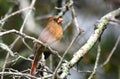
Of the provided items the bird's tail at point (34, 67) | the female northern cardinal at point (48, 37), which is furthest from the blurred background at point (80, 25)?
A: the bird's tail at point (34, 67)

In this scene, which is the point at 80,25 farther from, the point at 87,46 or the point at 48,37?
the point at 87,46

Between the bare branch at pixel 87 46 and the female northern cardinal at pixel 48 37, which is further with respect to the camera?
the female northern cardinal at pixel 48 37

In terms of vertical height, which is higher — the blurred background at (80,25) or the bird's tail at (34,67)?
the blurred background at (80,25)

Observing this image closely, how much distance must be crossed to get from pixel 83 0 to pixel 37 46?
191 cm

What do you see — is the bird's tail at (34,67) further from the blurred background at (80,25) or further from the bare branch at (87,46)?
the blurred background at (80,25)

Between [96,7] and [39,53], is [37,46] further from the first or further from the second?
[96,7]

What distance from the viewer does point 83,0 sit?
4.64 meters

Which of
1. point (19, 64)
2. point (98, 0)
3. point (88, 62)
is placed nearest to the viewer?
point (19, 64)

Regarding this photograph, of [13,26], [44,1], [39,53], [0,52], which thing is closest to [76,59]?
[39,53]

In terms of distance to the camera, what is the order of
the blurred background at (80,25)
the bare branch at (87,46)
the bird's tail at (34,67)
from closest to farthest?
the bare branch at (87,46) < the bird's tail at (34,67) < the blurred background at (80,25)

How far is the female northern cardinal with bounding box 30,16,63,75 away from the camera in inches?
110

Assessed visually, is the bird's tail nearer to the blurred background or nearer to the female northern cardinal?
A: the female northern cardinal

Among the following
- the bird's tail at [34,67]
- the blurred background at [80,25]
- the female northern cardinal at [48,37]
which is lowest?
the bird's tail at [34,67]

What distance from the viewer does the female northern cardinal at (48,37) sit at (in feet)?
9.16
